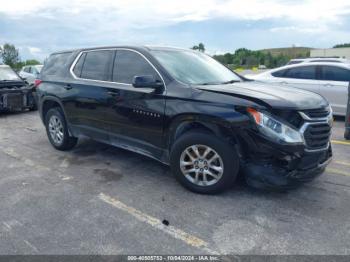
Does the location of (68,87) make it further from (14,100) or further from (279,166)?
(14,100)

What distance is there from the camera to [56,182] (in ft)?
14.5

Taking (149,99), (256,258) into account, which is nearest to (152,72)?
(149,99)

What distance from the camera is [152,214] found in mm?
3488

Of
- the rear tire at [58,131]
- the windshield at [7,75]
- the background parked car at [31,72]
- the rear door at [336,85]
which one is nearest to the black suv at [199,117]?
the rear tire at [58,131]

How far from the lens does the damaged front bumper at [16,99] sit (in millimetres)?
9844

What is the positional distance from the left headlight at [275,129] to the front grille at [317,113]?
0.29 m

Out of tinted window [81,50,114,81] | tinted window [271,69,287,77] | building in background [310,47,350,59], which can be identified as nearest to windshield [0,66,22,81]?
tinted window [81,50,114,81]

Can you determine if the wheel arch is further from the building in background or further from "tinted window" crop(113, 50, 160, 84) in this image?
the building in background

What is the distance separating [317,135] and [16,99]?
9.22 meters

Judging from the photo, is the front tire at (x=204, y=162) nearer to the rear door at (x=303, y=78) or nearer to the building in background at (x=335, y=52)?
the rear door at (x=303, y=78)

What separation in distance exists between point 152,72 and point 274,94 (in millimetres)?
1555

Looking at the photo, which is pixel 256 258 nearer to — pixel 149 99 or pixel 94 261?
pixel 94 261

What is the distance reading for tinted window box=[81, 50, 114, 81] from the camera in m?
4.88

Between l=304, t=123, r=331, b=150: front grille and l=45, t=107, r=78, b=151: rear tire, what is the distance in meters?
3.95
